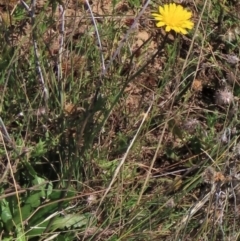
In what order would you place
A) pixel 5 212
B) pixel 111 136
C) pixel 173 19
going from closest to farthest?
pixel 173 19, pixel 5 212, pixel 111 136

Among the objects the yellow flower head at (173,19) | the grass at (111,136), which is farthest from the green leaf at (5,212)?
the yellow flower head at (173,19)

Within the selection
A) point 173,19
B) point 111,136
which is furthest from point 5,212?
point 173,19

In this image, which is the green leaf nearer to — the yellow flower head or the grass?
the grass

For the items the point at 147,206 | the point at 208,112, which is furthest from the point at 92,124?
the point at 208,112

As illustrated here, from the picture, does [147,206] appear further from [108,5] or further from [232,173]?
[108,5]

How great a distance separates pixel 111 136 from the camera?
2.13m

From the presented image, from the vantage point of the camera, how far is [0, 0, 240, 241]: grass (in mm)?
1844

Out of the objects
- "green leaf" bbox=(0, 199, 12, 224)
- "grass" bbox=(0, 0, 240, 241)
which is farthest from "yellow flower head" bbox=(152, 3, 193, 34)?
"green leaf" bbox=(0, 199, 12, 224)

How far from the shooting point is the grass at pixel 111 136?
1844 mm

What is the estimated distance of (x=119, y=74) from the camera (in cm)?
223

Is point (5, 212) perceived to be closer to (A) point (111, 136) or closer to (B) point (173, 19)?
(A) point (111, 136)

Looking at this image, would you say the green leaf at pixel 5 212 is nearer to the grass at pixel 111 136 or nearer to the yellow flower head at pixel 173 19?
the grass at pixel 111 136

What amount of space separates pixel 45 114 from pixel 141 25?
2.30ft

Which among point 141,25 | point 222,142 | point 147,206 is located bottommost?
point 147,206
